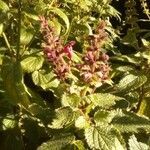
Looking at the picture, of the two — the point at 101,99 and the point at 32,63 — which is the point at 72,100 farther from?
the point at 32,63

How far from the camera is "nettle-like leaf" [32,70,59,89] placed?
2500mm

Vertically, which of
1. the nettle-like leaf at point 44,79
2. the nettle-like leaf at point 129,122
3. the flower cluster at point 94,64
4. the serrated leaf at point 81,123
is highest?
the flower cluster at point 94,64

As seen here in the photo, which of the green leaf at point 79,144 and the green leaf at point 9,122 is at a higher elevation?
the green leaf at point 79,144

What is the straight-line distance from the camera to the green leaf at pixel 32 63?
8.15 ft

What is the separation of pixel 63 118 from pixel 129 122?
1.16ft

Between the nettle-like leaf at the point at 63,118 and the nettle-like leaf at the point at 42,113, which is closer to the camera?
the nettle-like leaf at the point at 63,118

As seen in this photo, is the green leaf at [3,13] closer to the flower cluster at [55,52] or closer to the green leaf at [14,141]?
the flower cluster at [55,52]

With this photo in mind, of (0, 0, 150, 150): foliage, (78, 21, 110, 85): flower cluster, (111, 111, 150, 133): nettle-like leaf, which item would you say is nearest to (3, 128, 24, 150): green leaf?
(0, 0, 150, 150): foliage

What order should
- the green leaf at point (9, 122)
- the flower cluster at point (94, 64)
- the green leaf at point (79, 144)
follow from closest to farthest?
the flower cluster at point (94, 64)
the green leaf at point (79, 144)
the green leaf at point (9, 122)

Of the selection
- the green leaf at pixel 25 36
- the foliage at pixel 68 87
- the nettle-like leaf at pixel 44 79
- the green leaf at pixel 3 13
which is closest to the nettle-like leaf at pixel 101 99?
the foliage at pixel 68 87

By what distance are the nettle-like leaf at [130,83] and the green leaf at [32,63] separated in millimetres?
459

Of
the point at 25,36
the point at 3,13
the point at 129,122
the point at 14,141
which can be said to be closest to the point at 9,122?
the point at 14,141

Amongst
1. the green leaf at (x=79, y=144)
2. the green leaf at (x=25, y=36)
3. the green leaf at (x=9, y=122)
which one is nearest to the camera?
the green leaf at (x=79, y=144)

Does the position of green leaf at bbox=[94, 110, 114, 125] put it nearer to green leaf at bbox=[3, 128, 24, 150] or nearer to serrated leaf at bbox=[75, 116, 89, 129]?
serrated leaf at bbox=[75, 116, 89, 129]
